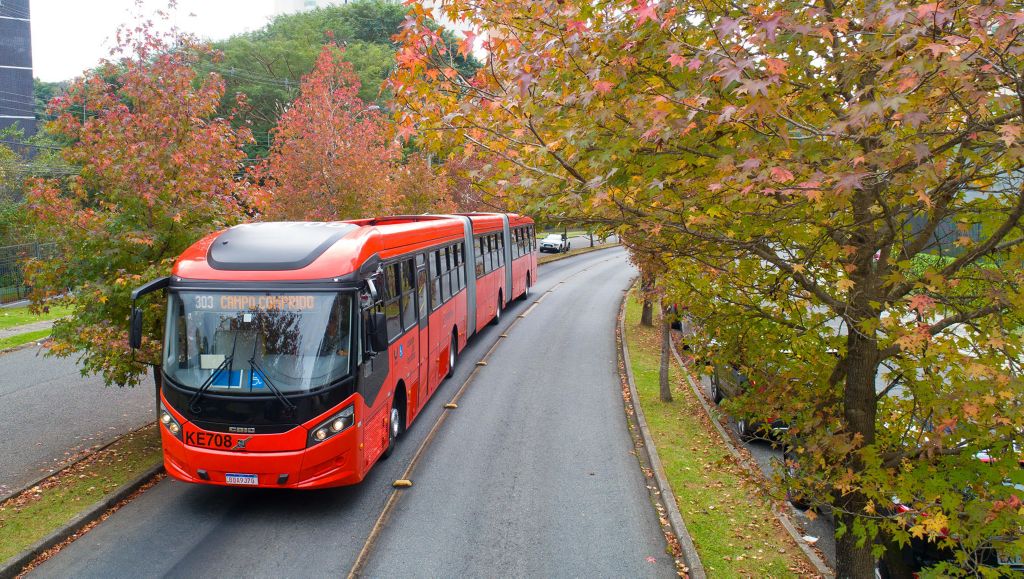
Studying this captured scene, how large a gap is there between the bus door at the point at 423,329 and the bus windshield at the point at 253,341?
3.93 meters

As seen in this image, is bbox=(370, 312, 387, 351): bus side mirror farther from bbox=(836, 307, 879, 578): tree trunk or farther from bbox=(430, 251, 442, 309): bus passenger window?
bbox=(836, 307, 879, 578): tree trunk

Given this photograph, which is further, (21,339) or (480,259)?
(21,339)

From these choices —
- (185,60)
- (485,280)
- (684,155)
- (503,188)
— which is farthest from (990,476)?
(485,280)

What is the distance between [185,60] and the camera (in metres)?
11.3

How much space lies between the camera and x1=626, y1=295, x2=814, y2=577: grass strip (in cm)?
762

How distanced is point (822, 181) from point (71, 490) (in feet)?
31.9

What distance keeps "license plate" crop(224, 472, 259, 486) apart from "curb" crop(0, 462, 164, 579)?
1802 mm

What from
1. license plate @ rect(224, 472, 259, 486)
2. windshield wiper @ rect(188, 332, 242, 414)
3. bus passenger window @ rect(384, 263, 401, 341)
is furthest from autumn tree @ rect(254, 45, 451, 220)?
license plate @ rect(224, 472, 259, 486)

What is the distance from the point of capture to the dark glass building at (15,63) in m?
43.8

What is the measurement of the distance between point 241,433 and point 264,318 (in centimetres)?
138

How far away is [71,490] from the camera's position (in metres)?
8.96

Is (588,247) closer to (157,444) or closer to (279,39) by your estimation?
(279,39)

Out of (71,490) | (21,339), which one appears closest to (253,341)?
(71,490)

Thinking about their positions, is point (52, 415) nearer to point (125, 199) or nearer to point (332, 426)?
point (125, 199)
